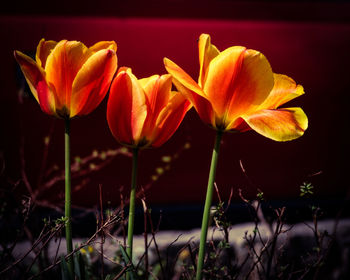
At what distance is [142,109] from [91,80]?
4.2 inches

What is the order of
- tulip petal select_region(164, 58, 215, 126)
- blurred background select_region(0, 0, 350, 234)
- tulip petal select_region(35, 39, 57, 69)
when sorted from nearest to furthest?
tulip petal select_region(164, 58, 215, 126)
tulip petal select_region(35, 39, 57, 69)
blurred background select_region(0, 0, 350, 234)

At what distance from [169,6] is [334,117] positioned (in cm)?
168

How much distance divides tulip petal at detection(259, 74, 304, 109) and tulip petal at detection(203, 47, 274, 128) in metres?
0.04

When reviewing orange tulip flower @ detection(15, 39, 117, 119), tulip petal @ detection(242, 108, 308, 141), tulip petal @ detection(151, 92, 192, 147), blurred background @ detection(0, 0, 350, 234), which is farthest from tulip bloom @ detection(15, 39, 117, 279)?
blurred background @ detection(0, 0, 350, 234)

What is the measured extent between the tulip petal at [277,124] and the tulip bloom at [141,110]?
147 millimetres

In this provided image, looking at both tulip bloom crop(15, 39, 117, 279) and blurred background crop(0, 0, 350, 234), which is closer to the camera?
tulip bloom crop(15, 39, 117, 279)

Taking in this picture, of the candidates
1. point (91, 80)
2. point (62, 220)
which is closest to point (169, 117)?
point (91, 80)

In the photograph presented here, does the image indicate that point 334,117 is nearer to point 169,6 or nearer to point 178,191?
point 178,191

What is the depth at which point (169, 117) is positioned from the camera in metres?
0.76

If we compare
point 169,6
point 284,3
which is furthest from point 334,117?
point 169,6

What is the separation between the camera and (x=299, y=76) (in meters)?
3.21

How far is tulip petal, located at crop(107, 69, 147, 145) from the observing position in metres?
0.74

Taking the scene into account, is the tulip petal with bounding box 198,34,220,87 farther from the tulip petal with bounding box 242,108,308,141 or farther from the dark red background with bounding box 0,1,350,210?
the dark red background with bounding box 0,1,350,210

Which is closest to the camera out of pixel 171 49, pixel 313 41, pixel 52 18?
pixel 52 18
